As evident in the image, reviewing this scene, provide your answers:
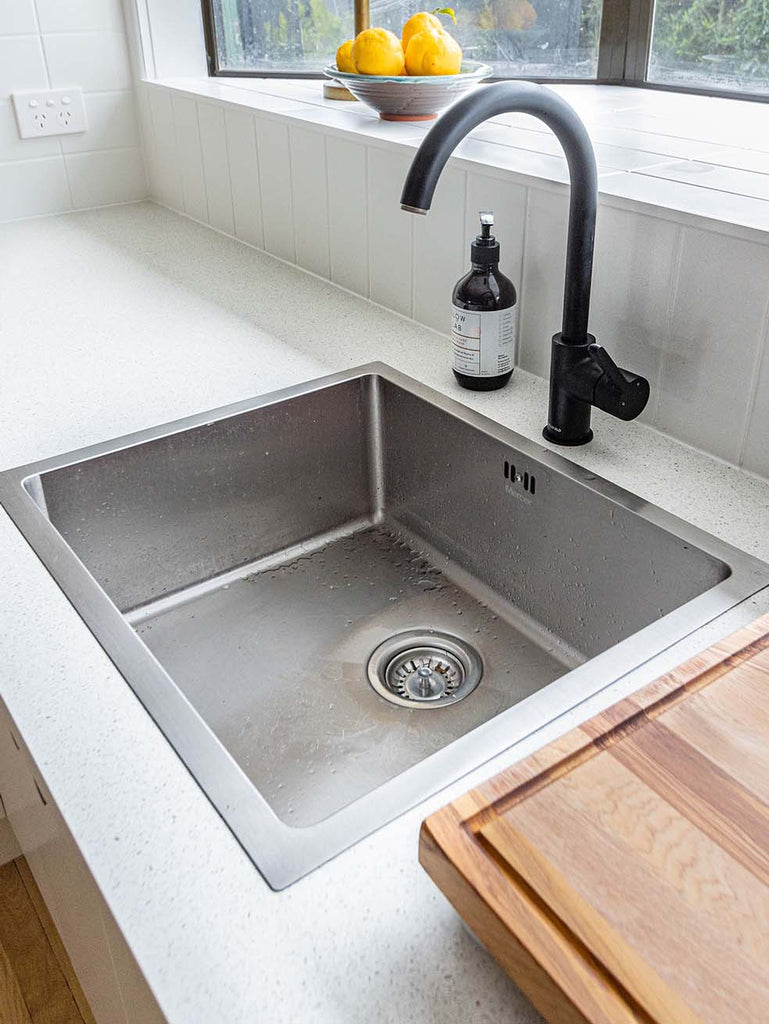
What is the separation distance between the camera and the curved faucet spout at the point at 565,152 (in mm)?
767

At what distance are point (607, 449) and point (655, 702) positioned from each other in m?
0.45

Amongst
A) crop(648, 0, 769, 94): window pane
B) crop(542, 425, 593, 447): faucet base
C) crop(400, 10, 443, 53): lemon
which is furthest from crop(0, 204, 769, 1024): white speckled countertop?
crop(648, 0, 769, 94): window pane

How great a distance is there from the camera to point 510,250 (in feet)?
3.63

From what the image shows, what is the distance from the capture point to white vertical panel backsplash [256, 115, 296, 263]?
149cm

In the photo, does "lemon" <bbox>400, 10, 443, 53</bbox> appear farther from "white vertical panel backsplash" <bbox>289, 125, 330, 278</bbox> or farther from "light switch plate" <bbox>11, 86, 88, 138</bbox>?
"light switch plate" <bbox>11, 86, 88, 138</bbox>

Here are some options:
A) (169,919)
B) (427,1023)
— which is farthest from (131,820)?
(427,1023)

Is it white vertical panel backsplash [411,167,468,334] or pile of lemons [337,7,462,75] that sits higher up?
pile of lemons [337,7,462,75]

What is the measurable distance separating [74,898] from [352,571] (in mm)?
513

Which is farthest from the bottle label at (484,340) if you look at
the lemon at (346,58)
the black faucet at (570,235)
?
the lemon at (346,58)

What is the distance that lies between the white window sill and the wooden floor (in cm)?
116

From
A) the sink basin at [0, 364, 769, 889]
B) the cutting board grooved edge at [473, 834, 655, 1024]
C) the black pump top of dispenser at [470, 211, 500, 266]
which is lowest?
the sink basin at [0, 364, 769, 889]

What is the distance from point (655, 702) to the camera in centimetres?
57

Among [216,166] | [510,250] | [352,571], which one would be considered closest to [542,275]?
[510,250]

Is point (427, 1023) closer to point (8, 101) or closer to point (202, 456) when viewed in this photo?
point (202, 456)
